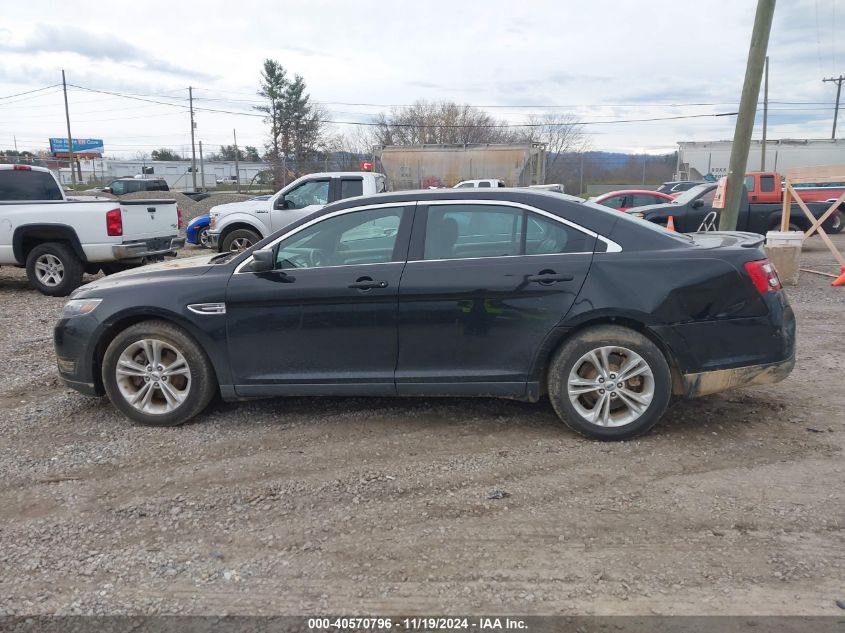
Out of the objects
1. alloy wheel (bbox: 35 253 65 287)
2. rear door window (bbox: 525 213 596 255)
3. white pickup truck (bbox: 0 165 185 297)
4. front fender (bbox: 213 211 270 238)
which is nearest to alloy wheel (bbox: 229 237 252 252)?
front fender (bbox: 213 211 270 238)

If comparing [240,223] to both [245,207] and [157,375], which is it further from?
[157,375]

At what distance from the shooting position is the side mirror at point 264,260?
14.6 ft

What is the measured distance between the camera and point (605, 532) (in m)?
3.22

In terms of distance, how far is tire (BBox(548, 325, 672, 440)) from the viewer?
13.5ft

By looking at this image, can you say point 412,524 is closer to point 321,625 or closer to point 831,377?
point 321,625

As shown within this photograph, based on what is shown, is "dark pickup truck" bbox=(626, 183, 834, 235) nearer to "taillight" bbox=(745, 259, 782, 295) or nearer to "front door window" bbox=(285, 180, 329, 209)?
"front door window" bbox=(285, 180, 329, 209)

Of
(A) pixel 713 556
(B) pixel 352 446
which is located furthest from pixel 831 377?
(B) pixel 352 446

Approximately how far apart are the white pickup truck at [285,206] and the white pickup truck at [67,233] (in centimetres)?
237

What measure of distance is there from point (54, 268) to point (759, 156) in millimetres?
39718

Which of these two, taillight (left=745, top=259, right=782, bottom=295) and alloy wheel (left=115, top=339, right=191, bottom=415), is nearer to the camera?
taillight (left=745, top=259, right=782, bottom=295)

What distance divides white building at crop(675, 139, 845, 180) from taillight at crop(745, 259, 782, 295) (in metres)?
37.5

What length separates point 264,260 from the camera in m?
4.44

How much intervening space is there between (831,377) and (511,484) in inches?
138

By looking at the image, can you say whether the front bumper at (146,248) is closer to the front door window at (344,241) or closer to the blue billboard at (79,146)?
the front door window at (344,241)
